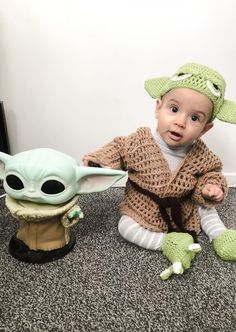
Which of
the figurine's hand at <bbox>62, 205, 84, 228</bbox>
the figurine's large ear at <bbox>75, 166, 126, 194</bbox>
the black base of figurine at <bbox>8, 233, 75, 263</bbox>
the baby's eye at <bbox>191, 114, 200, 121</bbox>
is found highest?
the baby's eye at <bbox>191, 114, 200, 121</bbox>

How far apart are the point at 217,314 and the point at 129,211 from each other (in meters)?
0.29

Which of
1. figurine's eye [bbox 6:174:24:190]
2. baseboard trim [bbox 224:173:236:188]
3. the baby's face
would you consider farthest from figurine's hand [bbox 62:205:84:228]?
baseboard trim [bbox 224:173:236:188]

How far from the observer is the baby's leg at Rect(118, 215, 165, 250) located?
71cm

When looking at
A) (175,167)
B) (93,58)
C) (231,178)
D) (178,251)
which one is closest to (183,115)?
(175,167)

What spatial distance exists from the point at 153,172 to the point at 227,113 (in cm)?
20

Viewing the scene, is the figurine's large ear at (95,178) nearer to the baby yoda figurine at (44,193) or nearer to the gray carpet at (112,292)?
the baby yoda figurine at (44,193)

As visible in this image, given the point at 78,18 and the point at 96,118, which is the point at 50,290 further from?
the point at 78,18

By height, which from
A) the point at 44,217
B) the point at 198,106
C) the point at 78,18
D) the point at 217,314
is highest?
the point at 78,18

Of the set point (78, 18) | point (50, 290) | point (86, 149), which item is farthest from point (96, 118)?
point (50, 290)

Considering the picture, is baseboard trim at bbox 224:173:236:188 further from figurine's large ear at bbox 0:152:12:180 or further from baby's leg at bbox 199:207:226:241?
figurine's large ear at bbox 0:152:12:180

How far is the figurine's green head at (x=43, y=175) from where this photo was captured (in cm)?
58

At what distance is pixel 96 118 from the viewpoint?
3.30 ft

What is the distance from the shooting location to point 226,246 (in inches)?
27.4

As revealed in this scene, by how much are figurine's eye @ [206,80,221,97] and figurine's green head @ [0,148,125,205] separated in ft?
0.82
